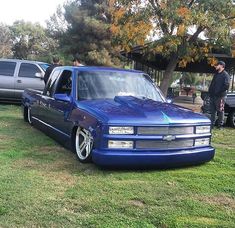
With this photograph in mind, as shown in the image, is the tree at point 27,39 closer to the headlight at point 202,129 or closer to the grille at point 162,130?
the headlight at point 202,129

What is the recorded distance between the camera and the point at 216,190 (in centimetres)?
528

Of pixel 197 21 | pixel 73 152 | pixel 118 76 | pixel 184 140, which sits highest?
pixel 197 21

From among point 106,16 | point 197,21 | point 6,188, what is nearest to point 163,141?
point 6,188

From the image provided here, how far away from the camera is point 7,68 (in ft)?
50.5

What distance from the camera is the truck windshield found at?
708cm

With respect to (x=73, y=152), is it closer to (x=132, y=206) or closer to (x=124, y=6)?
(x=132, y=206)

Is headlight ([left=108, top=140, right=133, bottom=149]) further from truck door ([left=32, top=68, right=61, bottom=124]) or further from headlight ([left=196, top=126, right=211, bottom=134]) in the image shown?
truck door ([left=32, top=68, right=61, bottom=124])

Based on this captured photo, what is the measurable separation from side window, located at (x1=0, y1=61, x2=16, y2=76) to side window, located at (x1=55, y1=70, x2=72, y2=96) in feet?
25.5

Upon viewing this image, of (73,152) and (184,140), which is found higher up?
(184,140)

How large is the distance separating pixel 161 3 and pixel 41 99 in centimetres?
931

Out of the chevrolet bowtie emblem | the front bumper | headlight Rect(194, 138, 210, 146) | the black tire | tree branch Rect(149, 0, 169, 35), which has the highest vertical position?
tree branch Rect(149, 0, 169, 35)

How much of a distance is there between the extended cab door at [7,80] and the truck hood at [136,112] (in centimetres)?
890

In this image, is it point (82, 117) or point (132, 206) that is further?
point (82, 117)

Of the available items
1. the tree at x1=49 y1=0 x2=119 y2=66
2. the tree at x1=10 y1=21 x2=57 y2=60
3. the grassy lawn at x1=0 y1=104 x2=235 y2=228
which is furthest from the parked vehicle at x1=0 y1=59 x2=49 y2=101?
the tree at x1=10 y1=21 x2=57 y2=60
